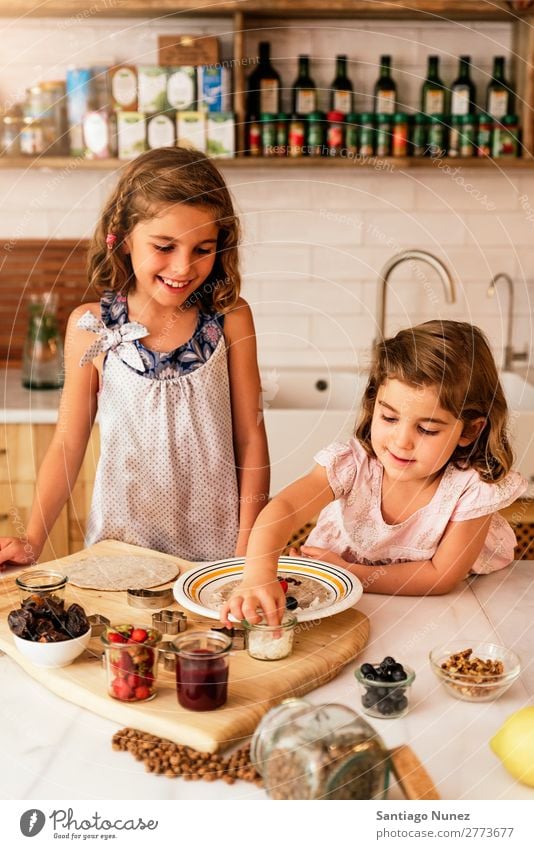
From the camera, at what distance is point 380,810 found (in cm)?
80

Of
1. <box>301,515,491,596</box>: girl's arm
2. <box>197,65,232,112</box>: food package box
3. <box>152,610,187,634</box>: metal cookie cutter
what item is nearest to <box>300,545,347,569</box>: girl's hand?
<box>301,515,491,596</box>: girl's arm

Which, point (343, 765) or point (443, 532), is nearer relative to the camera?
point (343, 765)

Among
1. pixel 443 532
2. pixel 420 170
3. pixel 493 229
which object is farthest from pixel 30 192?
pixel 443 532

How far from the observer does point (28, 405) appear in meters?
2.03

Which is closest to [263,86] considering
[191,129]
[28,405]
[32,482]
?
[191,129]

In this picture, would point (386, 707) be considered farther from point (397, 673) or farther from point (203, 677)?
point (203, 677)

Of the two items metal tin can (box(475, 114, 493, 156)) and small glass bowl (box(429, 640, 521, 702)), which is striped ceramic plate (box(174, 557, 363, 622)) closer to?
small glass bowl (box(429, 640, 521, 702))

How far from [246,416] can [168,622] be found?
0.48 metres

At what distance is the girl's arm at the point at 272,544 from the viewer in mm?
951

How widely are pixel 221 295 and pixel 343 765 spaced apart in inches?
30.8

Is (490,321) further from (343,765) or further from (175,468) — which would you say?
(343,765)

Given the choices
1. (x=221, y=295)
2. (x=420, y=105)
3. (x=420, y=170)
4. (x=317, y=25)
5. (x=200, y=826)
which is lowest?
(x=200, y=826)

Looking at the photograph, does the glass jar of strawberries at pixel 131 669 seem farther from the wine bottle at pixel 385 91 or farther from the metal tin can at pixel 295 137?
the wine bottle at pixel 385 91

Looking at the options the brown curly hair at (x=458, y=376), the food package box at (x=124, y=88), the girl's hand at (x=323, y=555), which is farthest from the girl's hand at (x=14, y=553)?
the food package box at (x=124, y=88)
